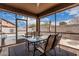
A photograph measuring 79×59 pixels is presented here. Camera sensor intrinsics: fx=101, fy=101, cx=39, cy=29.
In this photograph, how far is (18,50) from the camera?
2.50m

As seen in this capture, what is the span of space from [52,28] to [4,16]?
3.97ft

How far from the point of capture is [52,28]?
8.34ft

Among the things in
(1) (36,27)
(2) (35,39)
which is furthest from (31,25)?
(2) (35,39)

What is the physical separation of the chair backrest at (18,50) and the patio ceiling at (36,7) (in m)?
0.82

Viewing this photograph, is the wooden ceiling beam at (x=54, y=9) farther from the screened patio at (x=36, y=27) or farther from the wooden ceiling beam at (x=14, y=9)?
the wooden ceiling beam at (x=14, y=9)

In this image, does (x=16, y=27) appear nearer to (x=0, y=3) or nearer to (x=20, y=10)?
(x=20, y=10)

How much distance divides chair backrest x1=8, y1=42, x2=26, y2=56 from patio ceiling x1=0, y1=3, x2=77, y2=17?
0.82m

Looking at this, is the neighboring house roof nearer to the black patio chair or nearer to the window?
the window

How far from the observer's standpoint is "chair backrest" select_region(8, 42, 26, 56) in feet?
8.12

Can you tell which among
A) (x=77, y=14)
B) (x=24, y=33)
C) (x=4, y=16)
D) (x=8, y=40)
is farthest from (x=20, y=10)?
(x=77, y=14)

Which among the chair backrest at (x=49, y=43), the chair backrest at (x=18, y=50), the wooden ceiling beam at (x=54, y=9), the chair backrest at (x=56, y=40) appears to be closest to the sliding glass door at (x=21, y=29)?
the chair backrest at (x=18, y=50)

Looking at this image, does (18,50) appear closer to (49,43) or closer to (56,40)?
(49,43)

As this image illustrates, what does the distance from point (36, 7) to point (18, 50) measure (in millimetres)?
1161

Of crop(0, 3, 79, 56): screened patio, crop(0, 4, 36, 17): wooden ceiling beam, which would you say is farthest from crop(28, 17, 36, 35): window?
crop(0, 4, 36, 17): wooden ceiling beam
